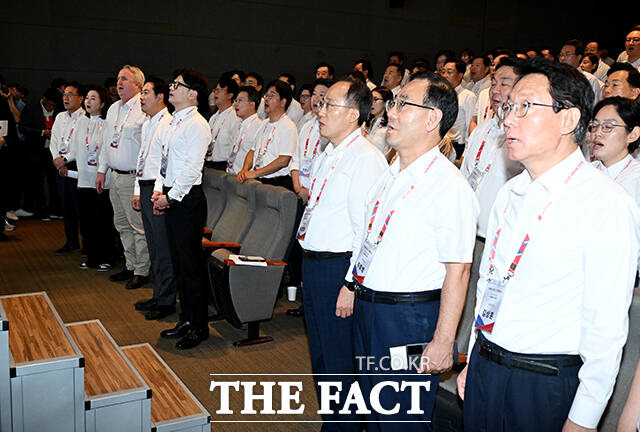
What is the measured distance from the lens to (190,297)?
365 centimetres

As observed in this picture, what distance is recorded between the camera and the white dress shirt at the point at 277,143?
199 inches

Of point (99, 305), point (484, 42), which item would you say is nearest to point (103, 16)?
point (99, 305)

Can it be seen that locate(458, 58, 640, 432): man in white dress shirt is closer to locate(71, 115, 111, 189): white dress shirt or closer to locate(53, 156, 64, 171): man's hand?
locate(71, 115, 111, 189): white dress shirt

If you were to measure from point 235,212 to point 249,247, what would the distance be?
514 millimetres

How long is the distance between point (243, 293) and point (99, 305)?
1379 mm

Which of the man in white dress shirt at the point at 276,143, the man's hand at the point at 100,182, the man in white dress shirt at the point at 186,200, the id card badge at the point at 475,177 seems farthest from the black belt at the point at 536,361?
the man's hand at the point at 100,182

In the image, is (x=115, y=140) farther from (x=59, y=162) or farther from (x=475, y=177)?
(x=475, y=177)

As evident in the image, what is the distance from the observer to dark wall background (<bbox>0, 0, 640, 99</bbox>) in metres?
7.84

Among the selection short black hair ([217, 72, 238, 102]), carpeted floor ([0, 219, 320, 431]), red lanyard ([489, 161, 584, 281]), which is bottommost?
→ carpeted floor ([0, 219, 320, 431])

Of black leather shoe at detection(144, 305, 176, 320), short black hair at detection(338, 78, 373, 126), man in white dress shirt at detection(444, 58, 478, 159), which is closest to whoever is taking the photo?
short black hair at detection(338, 78, 373, 126)

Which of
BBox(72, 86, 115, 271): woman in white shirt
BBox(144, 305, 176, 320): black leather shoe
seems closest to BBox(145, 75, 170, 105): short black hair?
BBox(72, 86, 115, 271): woman in white shirt

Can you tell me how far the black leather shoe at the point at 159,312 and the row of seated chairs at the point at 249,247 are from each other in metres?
0.40

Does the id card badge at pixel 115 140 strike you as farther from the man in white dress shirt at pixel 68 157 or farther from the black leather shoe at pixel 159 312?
the black leather shoe at pixel 159 312

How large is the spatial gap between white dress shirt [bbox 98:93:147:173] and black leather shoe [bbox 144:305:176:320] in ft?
3.96
